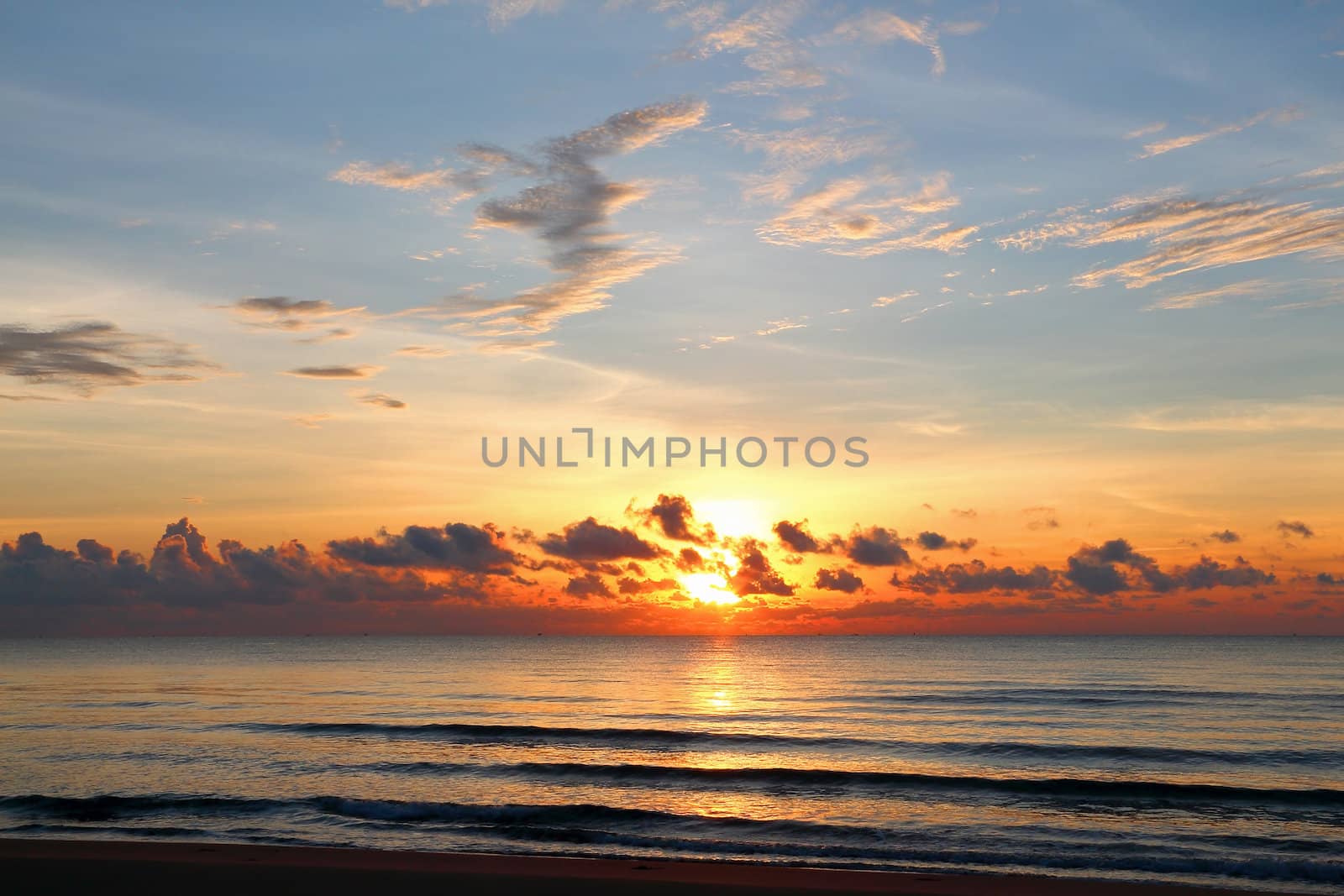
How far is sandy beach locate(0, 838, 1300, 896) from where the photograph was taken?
52.5 feet

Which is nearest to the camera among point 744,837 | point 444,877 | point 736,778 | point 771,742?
point 444,877

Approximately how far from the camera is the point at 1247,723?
4272 cm

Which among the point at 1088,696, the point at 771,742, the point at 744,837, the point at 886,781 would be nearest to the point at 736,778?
the point at 886,781

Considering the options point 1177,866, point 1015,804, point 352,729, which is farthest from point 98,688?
point 1177,866

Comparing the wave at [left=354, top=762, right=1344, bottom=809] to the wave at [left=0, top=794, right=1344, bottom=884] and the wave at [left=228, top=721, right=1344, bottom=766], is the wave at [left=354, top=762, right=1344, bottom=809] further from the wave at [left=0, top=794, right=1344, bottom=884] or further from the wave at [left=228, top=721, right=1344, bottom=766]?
the wave at [left=228, top=721, right=1344, bottom=766]

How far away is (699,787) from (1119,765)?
1502 centimetres

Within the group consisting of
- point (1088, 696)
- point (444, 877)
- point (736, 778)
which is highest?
point (444, 877)

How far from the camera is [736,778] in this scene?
29047mm

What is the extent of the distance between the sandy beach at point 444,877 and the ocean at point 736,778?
1820 millimetres

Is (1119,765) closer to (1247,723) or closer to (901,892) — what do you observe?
(1247,723)

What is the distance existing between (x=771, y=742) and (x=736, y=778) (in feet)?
29.5

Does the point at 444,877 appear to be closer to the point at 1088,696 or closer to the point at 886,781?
the point at 886,781

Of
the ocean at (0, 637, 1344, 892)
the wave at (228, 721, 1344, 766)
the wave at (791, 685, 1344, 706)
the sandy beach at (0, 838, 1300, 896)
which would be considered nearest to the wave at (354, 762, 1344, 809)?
the ocean at (0, 637, 1344, 892)

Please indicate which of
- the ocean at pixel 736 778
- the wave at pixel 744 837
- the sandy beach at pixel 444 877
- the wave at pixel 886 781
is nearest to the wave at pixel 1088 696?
the ocean at pixel 736 778
